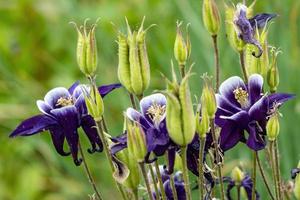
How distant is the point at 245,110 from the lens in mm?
916

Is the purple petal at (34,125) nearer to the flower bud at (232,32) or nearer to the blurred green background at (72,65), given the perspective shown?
the flower bud at (232,32)

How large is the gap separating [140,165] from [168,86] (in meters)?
0.12

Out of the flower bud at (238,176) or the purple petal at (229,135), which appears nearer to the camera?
the purple petal at (229,135)

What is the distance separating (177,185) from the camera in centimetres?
103

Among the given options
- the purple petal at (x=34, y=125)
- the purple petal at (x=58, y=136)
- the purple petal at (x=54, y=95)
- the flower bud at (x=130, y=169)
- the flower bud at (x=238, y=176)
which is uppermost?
the purple petal at (x=54, y=95)

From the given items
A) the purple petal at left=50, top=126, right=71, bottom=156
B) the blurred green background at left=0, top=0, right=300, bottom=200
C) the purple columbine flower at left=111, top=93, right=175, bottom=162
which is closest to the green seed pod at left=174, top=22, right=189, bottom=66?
the purple columbine flower at left=111, top=93, right=175, bottom=162

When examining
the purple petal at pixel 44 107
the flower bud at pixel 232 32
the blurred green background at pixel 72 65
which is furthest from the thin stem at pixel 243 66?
the blurred green background at pixel 72 65

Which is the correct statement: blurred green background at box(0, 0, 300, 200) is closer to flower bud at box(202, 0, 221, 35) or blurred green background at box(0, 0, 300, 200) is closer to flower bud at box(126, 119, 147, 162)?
flower bud at box(202, 0, 221, 35)

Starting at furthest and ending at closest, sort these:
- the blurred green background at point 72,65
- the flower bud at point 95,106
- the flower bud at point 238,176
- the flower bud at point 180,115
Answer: the blurred green background at point 72,65, the flower bud at point 238,176, the flower bud at point 95,106, the flower bud at point 180,115

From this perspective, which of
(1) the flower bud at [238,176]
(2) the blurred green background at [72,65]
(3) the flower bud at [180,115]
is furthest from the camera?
(2) the blurred green background at [72,65]

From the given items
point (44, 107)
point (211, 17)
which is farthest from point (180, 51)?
point (44, 107)

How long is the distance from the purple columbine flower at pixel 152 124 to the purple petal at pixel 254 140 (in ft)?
0.32

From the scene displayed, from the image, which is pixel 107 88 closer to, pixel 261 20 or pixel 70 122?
pixel 70 122

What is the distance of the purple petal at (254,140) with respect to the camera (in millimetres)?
876
